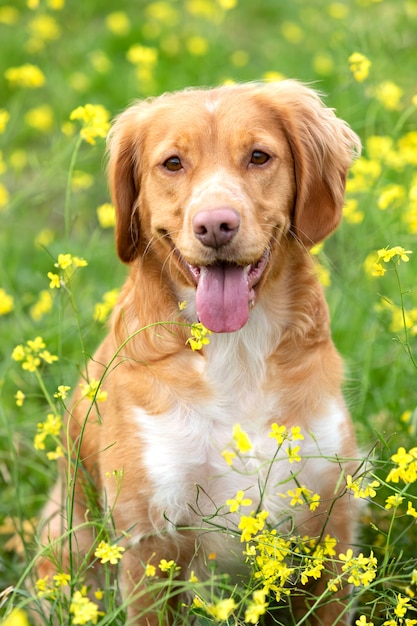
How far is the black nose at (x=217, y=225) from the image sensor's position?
296 centimetres

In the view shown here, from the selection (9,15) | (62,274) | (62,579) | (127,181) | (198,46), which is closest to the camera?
(62,579)

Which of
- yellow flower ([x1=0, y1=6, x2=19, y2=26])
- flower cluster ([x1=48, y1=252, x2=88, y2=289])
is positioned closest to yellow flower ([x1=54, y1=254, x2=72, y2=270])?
flower cluster ([x1=48, y1=252, x2=88, y2=289])

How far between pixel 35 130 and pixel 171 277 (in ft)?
14.6

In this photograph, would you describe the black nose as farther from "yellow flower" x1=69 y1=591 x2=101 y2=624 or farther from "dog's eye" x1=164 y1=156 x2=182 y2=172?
"yellow flower" x1=69 y1=591 x2=101 y2=624

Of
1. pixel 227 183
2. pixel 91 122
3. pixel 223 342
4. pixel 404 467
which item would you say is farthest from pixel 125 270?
pixel 404 467

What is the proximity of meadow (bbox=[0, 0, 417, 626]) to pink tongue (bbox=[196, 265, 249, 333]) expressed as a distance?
0.40 m

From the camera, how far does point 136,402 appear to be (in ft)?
10.9

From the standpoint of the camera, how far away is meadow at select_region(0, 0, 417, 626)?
297 centimetres

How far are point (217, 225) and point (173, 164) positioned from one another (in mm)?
439

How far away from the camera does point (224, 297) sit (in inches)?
124

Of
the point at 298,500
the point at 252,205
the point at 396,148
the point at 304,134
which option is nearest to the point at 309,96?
the point at 304,134

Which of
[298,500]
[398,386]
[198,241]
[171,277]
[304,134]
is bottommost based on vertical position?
[398,386]

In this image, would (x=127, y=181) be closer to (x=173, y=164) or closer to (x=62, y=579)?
(x=173, y=164)

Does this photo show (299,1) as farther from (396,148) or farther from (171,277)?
(171,277)
